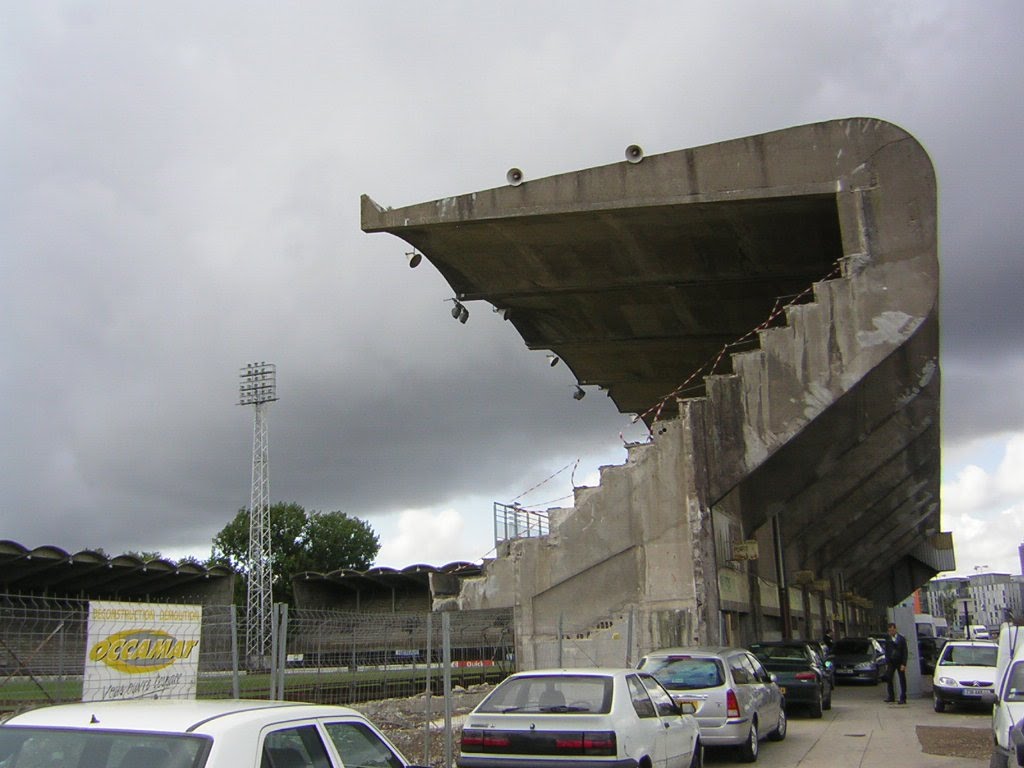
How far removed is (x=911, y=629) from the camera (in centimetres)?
2769

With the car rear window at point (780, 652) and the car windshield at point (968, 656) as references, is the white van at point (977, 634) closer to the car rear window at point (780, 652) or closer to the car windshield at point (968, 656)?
the car windshield at point (968, 656)

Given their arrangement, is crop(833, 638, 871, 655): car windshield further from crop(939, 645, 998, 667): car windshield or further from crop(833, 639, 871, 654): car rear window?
crop(939, 645, 998, 667): car windshield

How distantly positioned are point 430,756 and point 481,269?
18.9 meters

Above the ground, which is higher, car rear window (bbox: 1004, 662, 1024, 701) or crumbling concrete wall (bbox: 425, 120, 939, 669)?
crumbling concrete wall (bbox: 425, 120, 939, 669)

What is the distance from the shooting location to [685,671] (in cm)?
1516

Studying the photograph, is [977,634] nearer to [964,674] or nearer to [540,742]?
[964,674]

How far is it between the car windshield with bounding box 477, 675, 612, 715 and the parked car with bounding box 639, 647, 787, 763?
168 inches

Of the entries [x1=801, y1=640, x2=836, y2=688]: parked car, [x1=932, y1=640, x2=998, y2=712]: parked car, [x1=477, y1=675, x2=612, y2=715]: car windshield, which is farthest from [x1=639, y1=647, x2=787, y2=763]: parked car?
[x1=801, y1=640, x2=836, y2=688]: parked car

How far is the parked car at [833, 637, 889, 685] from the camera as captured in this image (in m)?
35.8

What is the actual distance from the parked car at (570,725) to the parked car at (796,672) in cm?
1202

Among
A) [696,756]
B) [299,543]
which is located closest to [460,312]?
[696,756]

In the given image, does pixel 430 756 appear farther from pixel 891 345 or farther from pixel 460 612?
pixel 891 345

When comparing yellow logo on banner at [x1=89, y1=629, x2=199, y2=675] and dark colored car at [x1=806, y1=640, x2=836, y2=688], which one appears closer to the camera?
yellow logo on banner at [x1=89, y1=629, x2=199, y2=675]

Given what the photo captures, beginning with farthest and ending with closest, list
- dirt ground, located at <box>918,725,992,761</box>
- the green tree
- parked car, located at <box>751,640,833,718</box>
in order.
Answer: the green tree → parked car, located at <box>751,640,833,718</box> → dirt ground, located at <box>918,725,992,761</box>
